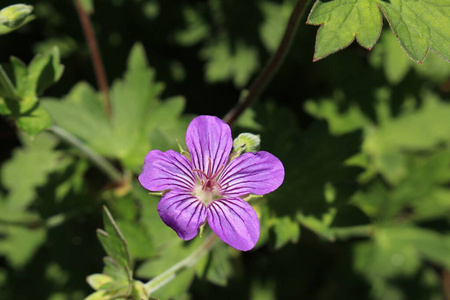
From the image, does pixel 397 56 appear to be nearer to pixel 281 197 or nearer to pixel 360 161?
pixel 360 161

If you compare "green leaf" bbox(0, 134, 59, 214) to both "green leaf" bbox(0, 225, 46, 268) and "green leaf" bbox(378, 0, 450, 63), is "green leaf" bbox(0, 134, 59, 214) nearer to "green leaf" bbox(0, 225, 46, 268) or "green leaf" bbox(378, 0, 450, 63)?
"green leaf" bbox(0, 225, 46, 268)

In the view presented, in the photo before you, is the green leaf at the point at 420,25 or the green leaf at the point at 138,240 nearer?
the green leaf at the point at 420,25

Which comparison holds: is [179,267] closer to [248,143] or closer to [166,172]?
[166,172]

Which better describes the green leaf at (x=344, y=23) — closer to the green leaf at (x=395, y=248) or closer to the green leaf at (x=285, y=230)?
the green leaf at (x=285, y=230)

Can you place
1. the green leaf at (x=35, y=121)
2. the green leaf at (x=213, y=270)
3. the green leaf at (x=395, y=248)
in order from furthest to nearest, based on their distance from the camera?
the green leaf at (x=395, y=248) → the green leaf at (x=213, y=270) → the green leaf at (x=35, y=121)

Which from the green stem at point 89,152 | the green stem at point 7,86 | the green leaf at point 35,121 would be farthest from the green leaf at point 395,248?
the green stem at point 7,86

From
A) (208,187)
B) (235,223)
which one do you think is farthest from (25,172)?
(235,223)

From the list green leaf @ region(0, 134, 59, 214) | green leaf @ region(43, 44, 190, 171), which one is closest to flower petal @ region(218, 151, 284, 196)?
green leaf @ region(43, 44, 190, 171)
